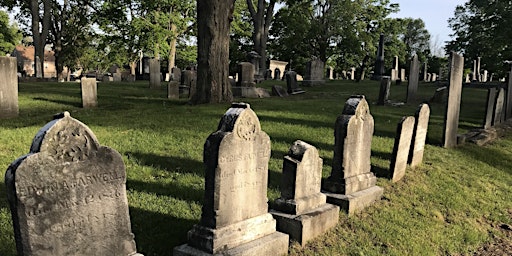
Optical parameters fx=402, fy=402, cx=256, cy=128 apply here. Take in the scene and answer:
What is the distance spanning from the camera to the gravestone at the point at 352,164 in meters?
5.71

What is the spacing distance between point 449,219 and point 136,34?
30.2 m

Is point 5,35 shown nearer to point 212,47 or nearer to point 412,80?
point 212,47

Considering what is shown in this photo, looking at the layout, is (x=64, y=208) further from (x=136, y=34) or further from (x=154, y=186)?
(x=136, y=34)

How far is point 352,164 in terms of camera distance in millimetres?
5938

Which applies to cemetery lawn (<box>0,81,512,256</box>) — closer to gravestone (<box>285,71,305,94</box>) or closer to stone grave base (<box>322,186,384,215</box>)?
stone grave base (<box>322,186,384,215</box>)

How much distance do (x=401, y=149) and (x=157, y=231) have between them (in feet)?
15.0

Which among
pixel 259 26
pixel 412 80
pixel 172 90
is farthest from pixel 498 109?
pixel 259 26

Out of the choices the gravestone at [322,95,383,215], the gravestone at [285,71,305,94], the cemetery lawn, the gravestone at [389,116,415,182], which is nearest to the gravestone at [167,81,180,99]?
the cemetery lawn

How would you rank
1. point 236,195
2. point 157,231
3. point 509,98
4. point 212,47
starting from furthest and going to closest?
point 509,98 < point 212,47 < point 157,231 < point 236,195

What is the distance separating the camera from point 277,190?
229 inches

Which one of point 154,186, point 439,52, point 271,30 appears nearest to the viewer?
point 154,186

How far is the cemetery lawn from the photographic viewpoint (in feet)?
15.5

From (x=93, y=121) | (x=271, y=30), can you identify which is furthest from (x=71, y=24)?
(x=93, y=121)

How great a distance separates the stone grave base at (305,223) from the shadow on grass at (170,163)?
185cm
